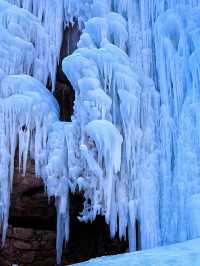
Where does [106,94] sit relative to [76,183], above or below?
above

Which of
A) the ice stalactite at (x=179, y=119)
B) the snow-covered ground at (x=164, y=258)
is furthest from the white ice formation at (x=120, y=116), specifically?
the snow-covered ground at (x=164, y=258)

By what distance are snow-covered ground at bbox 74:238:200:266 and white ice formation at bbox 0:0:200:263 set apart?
3.75ft

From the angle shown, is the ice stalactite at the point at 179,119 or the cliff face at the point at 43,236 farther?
the cliff face at the point at 43,236

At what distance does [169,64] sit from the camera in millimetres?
4871

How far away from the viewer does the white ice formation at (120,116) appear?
14.8 ft

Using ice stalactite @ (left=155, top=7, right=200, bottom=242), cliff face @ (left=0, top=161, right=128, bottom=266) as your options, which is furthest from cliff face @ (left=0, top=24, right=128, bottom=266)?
ice stalactite @ (left=155, top=7, right=200, bottom=242)

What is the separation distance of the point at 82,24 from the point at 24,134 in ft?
4.78

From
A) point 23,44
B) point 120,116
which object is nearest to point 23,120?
point 23,44

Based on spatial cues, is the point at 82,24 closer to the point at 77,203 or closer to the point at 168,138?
the point at 168,138

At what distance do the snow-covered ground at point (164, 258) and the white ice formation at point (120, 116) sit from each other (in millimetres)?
1143

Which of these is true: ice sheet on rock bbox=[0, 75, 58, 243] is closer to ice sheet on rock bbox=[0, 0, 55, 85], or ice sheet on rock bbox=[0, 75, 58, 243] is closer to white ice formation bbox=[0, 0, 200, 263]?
white ice formation bbox=[0, 0, 200, 263]

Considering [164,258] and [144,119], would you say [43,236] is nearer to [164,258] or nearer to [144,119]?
[144,119]

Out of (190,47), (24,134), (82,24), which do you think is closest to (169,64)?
(190,47)

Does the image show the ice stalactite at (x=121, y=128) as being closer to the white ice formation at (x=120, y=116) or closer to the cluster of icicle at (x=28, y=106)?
the white ice formation at (x=120, y=116)
